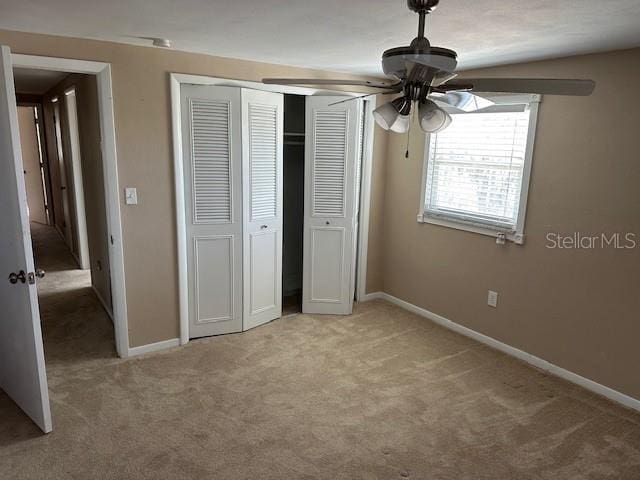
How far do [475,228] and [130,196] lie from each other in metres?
2.68

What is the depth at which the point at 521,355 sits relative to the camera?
135 inches

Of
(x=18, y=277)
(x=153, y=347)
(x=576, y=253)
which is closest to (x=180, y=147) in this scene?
(x=18, y=277)

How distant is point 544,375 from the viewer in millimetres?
3199

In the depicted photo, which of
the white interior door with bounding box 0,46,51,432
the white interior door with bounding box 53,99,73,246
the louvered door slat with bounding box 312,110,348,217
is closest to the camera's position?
the white interior door with bounding box 0,46,51,432

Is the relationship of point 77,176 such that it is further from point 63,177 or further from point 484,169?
point 484,169

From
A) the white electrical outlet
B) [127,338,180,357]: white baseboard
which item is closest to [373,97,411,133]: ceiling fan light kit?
the white electrical outlet

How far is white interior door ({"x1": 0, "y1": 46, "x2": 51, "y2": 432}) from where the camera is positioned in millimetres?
2131

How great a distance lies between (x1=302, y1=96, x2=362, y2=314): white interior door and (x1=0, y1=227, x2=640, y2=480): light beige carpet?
575 mm

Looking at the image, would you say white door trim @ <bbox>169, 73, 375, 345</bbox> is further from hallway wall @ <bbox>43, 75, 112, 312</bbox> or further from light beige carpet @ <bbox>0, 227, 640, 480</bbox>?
hallway wall @ <bbox>43, 75, 112, 312</bbox>

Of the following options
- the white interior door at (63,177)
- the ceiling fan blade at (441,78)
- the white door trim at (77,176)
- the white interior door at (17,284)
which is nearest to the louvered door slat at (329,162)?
the ceiling fan blade at (441,78)

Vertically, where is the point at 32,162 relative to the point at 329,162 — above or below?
below

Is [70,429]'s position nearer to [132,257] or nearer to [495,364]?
[132,257]

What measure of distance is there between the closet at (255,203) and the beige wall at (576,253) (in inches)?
42.2

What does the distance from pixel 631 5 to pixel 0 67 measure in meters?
2.80
